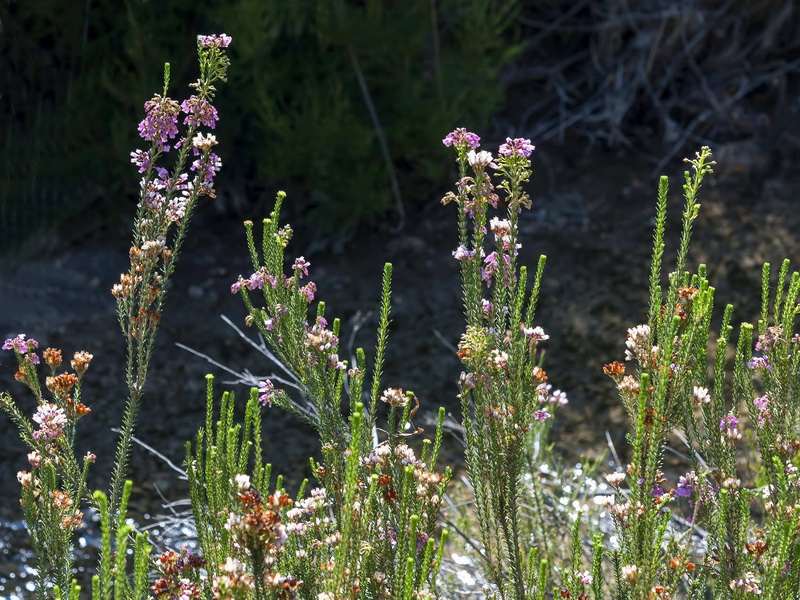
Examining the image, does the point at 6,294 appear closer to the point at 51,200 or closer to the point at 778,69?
the point at 51,200

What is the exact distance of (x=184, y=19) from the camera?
5164 mm

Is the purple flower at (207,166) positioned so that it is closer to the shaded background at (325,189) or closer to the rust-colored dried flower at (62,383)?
the rust-colored dried flower at (62,383)

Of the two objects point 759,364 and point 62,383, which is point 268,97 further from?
point 759,364

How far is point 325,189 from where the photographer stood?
5281mm

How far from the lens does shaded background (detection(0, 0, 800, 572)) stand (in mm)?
4719

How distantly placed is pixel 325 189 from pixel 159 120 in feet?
11.0

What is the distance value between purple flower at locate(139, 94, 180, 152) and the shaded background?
7.71 ft

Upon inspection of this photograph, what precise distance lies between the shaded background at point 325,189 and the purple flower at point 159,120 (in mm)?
2349

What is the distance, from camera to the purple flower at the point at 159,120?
1935 millimetres

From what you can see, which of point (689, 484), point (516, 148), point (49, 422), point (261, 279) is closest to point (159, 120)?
point (261, 279)

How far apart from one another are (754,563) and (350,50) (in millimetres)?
3937

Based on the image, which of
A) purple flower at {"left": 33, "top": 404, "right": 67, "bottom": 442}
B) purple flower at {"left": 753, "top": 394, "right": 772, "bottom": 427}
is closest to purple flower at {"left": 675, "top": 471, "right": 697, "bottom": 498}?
purple flower at {"left": 753, "top": 394, "right": 772, "bottom": 427}

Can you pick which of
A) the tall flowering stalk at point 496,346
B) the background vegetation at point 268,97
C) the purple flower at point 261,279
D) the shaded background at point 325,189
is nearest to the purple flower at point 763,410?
the tall flowering stalk at point 496,346

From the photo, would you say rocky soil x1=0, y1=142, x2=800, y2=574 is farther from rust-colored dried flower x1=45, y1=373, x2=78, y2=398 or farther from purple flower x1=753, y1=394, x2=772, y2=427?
purple flower x1=753, y1=394, x2=772, y2=427
